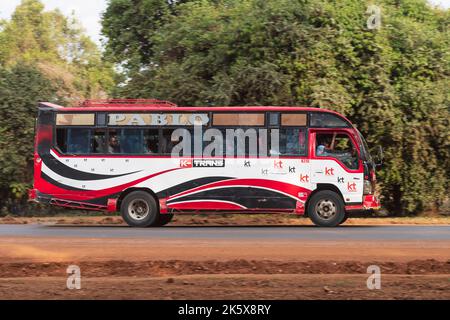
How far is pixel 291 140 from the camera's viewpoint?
21312 millimetres

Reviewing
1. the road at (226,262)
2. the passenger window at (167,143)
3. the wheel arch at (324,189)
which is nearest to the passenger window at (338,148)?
the wheel arch at (324,189)

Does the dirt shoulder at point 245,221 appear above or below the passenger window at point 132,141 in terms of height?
below

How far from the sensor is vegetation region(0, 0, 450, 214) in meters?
26.3

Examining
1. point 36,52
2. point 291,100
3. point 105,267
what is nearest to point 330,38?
point 291,100

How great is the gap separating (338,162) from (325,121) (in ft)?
3.57

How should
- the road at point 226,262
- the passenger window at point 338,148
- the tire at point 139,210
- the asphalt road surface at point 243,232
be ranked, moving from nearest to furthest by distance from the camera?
the road at point 226,262
the asphalt road surface at point 243,232
the passenger window at point 338,148
the tire at point 139,210

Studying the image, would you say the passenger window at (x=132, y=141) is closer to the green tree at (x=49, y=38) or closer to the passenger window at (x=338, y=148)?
the passenger window at (x=338, y=148)

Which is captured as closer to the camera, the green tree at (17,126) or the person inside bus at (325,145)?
the person inside bus at (325,145)

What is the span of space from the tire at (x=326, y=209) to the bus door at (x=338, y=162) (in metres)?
0.25

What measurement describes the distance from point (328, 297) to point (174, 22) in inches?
792

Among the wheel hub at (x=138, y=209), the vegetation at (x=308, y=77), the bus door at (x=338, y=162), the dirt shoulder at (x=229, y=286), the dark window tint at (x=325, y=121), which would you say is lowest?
the dirt shoulder at (x=229, y=286)

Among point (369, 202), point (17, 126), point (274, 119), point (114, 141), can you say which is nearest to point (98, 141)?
point (114, 141)

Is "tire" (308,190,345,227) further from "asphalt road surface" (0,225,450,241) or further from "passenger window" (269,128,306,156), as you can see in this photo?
"passenger window" (269,128,306,156)

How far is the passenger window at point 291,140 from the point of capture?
21.3 m
